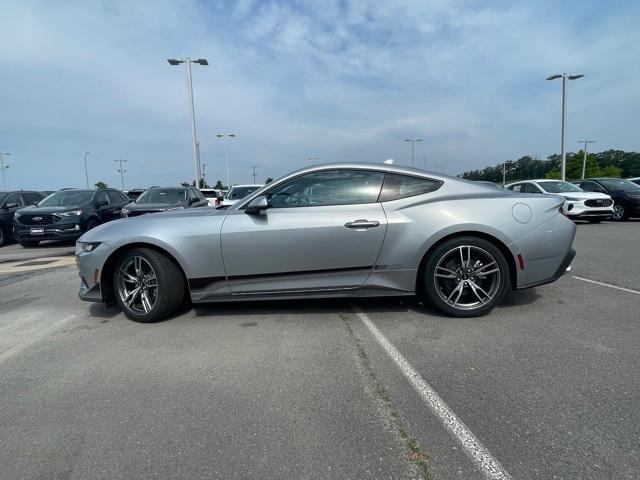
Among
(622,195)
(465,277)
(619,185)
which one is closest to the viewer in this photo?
(465,277)

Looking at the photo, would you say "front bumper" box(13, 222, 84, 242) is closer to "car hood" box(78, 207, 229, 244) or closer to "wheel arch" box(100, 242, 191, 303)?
"car hood" box(78, 207, 229, 244)

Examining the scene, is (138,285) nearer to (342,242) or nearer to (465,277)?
(342,242)

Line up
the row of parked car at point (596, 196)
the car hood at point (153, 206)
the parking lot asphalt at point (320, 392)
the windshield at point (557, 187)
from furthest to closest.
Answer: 1. the windshield at point (557, 187)
2. the row of parked car at point (596, 196)
3. the car hood at point (153, 206)
4. the parking lot asphalt at point (320, 392)

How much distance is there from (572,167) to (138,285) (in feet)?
225

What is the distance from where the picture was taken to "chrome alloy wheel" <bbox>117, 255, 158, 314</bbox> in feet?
13.3

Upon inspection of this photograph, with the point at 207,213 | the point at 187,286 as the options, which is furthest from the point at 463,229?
the point at 187,286

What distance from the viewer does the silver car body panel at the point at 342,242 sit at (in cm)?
383

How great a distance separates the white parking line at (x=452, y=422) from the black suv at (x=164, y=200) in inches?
359

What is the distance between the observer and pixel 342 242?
3820 millimetres

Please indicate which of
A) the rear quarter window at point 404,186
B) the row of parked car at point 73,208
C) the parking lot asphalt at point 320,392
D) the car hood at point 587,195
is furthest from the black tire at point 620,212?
the rear quarter window at point 404,186

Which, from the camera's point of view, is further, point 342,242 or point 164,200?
point 164,200

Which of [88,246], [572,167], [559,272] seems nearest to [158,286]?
[88,246]

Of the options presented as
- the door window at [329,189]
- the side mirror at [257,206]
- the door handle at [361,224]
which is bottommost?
the door handle at [361,224]

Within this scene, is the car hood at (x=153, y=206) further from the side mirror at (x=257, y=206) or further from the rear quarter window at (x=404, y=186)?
the rear quarter window at (x=404, y=186)
